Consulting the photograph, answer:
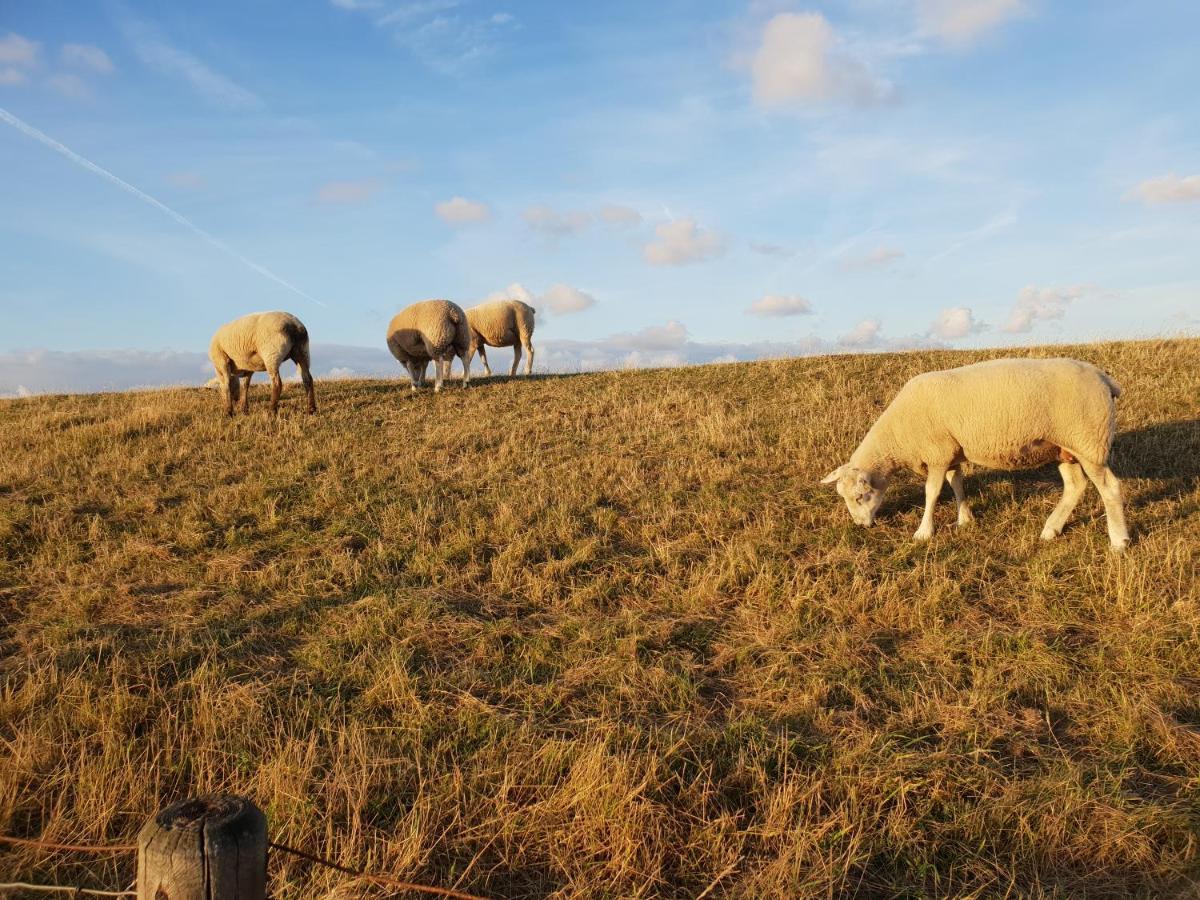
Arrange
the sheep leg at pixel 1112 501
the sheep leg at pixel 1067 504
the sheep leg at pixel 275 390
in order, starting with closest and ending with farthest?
1. the sheep leg at pixel 1112 501
2. the sheep leg at pixel 1067 504
3. the sheep leg at pixel 275 390

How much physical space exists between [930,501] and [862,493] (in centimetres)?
70

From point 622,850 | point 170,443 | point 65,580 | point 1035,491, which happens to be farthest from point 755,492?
point 170,443

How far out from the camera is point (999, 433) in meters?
7.20

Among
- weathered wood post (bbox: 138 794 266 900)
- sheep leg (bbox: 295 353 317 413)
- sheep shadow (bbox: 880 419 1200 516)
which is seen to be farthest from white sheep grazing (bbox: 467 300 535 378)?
weathered wood post (bbox: 138 794 266 900)

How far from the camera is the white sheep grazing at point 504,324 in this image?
22953 millimetres

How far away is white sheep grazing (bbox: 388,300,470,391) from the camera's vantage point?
19062mm

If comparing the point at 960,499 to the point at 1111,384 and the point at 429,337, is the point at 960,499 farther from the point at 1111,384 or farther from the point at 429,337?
the point at 429,337

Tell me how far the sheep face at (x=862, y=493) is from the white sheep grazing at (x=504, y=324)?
51.4 ft

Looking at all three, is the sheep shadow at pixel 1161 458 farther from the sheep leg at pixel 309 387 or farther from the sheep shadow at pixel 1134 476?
the sheep leg at pixel 309 387

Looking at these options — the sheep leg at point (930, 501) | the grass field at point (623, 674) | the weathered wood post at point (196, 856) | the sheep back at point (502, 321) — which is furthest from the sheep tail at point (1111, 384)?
the sheep back at point (502, 321)

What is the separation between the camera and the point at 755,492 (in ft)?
29.8

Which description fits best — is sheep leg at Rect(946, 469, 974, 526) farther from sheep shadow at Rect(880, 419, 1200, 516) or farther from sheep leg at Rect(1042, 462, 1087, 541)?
sheep leg at Rect(1042, 462, 1087, 541)

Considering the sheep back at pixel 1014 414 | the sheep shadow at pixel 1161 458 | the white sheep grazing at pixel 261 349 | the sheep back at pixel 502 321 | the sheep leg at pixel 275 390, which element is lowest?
the sheep shadow at pixel 1161 458

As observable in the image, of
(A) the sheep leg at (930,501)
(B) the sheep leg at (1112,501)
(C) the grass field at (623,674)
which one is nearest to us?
(C) the grass field at (623,674)
